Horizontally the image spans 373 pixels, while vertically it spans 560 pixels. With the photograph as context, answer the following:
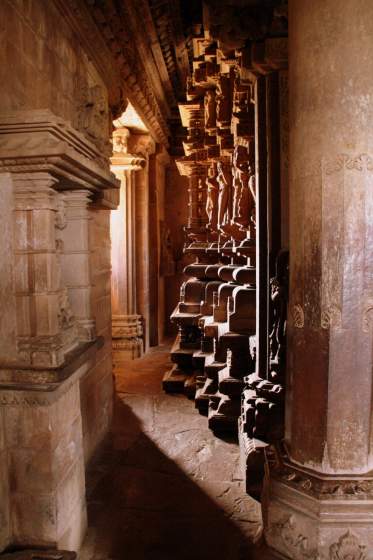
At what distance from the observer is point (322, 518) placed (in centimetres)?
171

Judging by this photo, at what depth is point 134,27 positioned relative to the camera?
18.4ft

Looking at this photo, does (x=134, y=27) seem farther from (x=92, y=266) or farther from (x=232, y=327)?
(x=232, y=327)

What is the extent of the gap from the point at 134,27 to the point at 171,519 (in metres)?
5.72

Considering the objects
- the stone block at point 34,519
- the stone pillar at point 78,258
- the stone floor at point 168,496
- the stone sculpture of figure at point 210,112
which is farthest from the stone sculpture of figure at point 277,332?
the stone sculpture of figure at point 210,112

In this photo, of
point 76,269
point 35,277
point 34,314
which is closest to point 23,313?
point 34,314

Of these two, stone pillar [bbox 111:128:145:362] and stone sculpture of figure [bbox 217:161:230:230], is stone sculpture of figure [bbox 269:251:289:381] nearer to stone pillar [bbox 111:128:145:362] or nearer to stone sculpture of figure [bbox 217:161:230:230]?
stone sculpture of figure [bbox 217:161:230:230]

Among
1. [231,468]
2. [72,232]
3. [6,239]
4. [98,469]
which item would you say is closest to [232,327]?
[231,468]

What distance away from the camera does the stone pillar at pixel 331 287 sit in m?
1.70

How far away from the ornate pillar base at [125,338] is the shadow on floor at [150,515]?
411 cm

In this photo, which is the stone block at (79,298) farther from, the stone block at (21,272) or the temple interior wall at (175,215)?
the temple interior wall at (175,215)

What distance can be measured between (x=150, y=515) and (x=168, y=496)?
0.30 metres

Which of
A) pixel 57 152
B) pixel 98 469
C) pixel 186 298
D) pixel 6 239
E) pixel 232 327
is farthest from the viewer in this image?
pixel 186 298

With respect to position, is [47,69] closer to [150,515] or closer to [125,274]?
[150,515]

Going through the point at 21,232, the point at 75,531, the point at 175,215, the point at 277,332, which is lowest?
the point at 75,531
